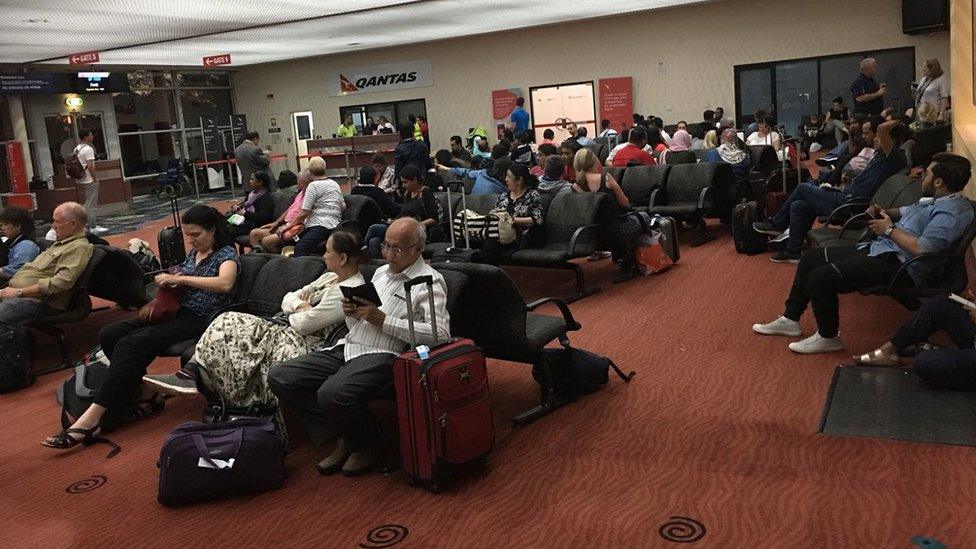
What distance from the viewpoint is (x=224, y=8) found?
13.6 meters

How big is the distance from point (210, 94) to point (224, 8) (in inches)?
568

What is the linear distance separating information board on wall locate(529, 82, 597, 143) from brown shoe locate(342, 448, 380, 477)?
18.5 meters

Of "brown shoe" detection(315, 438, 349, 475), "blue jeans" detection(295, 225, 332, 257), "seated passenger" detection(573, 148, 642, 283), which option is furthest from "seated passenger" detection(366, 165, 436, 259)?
"brown shoe" detection(315, 438, 349, 475)

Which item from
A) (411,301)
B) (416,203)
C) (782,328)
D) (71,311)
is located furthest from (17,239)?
(782,328)

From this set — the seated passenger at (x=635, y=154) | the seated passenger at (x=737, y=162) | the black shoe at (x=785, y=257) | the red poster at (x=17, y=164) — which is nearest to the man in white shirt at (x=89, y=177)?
the red poster at (x=17, y=164)

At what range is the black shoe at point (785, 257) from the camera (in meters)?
7.80

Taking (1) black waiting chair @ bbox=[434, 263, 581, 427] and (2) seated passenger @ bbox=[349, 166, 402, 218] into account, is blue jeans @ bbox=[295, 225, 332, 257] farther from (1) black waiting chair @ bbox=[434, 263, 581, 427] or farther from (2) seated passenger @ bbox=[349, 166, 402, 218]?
(1) black waiting chair @ bbox=[434, 263, 581, 427]

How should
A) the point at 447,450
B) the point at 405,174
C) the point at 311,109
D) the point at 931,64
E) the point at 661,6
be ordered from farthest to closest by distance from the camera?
the point at 311,109
the point at 661,6
the point at 931,64
the point at 405,174
the point at 447,450

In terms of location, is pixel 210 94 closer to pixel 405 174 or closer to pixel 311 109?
pixel 311 109

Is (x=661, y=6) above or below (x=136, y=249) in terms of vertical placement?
above

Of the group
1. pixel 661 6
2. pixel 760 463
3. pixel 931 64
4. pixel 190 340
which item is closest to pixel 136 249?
pixel 190 340

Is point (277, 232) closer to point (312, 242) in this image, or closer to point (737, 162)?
point (312, 242)

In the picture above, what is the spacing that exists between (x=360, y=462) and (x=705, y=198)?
19.6 ft

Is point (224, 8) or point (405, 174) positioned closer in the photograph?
point (405, 174)
